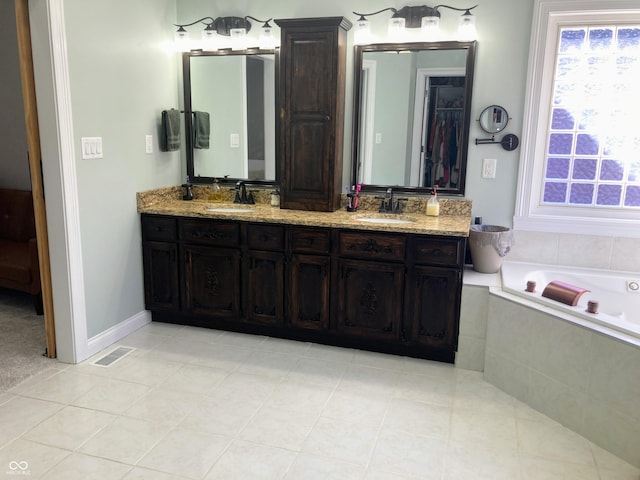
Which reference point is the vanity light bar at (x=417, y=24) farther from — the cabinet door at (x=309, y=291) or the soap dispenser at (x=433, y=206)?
the cabinet door at (x=309, y=291)

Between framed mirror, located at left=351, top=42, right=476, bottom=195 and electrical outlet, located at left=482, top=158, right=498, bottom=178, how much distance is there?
13cm

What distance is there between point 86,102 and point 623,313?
3.38m

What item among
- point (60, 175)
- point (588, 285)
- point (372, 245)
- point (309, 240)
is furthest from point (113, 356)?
point (588, 285)

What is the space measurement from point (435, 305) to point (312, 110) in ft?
4.85

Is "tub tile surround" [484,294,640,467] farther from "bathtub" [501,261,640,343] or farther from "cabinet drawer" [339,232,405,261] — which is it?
"cabinet drawer" [339,232,405,261]

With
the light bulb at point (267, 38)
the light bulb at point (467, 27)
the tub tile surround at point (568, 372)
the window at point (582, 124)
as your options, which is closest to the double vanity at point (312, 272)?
the tub tile surround at point (568, 372)

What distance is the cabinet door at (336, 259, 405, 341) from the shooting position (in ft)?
10.2

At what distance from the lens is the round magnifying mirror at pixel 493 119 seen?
328 centimetres

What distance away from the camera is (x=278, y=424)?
2459 millimetres

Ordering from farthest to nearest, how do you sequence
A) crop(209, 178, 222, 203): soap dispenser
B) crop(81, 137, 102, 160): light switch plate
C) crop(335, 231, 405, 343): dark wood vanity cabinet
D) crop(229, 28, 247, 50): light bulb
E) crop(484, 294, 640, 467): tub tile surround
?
crop(209, 178, 222, 203): soap dispenser → crop(229, 28, 247, 50): light bulb → crop(335, 231, 405, 343): dark wood vanity cabinet → crop(81, 137, 102, 160): light switch plate → crop(484, 294, 640, 467): tub tile surround

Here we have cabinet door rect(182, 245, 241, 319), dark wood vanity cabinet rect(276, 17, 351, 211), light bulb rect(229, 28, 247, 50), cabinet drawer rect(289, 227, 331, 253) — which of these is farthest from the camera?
light bulb rect(229, 28, 247, 50)

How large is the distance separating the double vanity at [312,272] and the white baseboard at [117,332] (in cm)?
9

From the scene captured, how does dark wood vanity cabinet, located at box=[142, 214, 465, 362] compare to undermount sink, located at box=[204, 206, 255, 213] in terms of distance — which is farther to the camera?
undermount sink, located at box=[204, 206, 255, 213]

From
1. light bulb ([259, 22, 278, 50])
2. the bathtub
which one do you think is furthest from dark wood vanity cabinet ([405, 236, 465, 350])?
light bulb ([259, 22, 278, 50])
